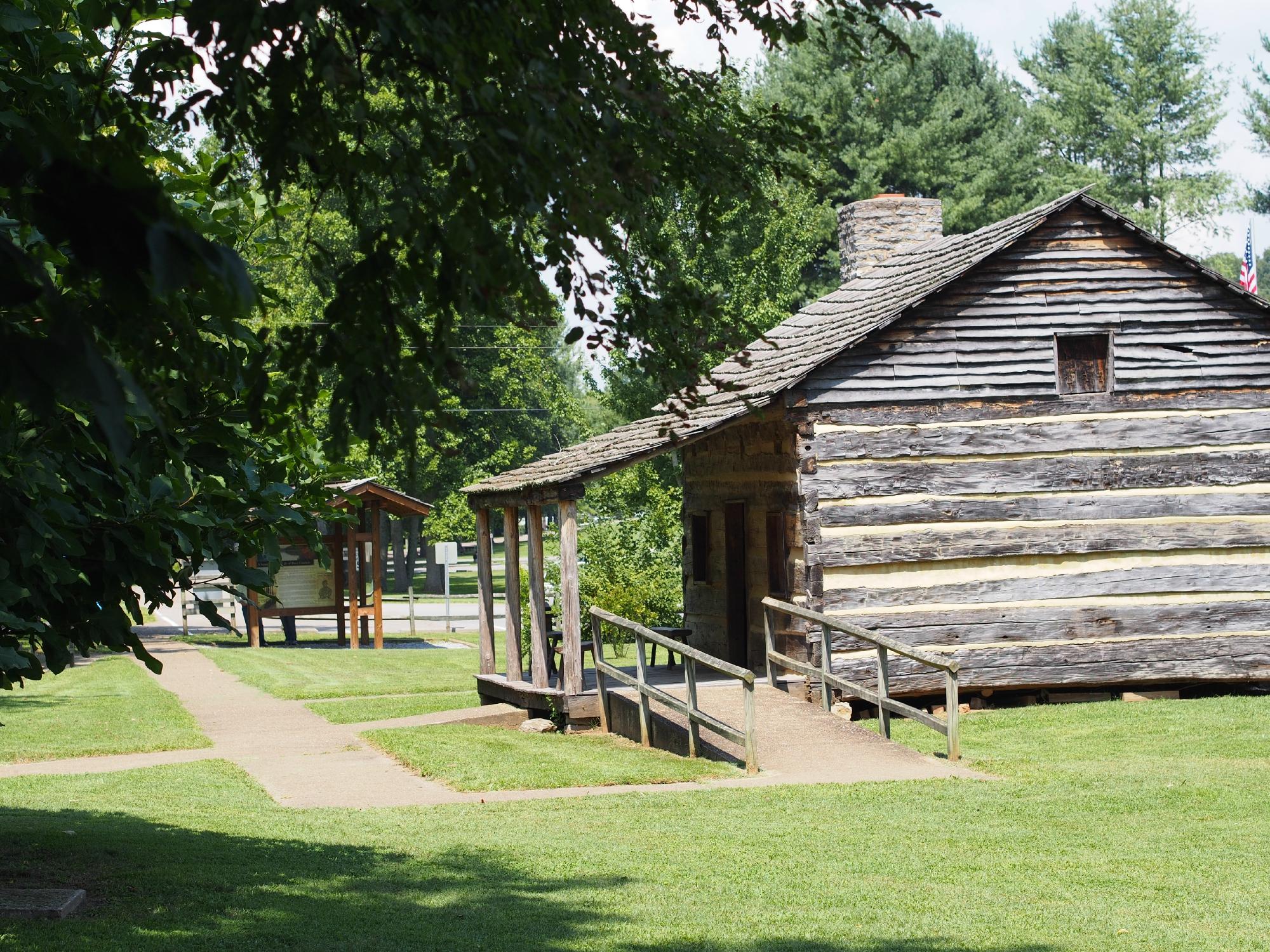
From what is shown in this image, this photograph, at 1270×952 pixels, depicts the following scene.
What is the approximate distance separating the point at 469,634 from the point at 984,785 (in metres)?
25.4

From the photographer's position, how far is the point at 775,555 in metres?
17.9

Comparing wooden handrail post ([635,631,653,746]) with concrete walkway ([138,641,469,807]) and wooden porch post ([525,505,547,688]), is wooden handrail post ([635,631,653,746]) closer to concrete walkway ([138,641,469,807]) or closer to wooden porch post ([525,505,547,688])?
wooden porch post ([525,505,547,688])

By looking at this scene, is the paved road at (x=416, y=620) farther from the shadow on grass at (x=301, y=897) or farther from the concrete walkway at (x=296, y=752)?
the shadow on grass at (x=301, y=897)

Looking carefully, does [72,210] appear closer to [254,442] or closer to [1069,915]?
[254,442]

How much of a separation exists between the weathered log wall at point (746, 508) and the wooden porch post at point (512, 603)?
3013 mm

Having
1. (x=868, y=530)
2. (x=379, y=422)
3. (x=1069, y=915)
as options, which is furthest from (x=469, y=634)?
(x=379, y=422)

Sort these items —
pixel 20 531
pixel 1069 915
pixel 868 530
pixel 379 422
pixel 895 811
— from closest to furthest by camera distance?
pixel 379 422
pixel 20 531
pixel 1069 915
pixel 895 811
pixel 868 530

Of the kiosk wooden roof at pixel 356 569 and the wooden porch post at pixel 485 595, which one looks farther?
the kiosk wooden roof at pixel 356 569

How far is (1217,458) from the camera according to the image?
17.6 meters

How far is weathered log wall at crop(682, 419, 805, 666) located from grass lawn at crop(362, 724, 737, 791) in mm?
2967

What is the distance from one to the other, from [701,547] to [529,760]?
281 inches

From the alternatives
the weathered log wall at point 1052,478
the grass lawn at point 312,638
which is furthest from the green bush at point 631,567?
the grass lawn at point 312,638

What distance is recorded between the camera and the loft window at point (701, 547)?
2062 cm

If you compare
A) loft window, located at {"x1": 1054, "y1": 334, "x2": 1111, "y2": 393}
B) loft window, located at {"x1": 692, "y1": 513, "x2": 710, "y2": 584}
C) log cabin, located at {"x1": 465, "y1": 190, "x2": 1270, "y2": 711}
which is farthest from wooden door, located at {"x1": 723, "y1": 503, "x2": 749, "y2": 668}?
loft window, located at {"x1": 1054, "y1": 334, "x2": 1111, "y2": 393}
